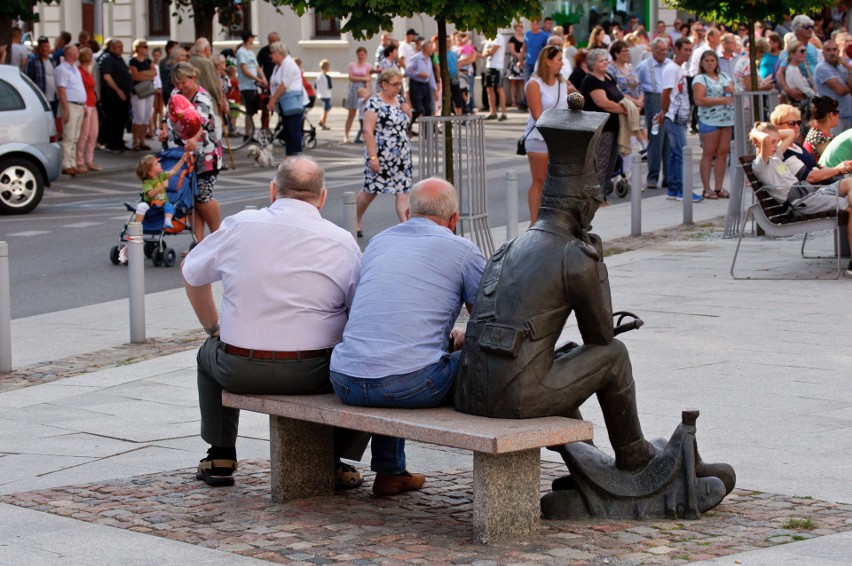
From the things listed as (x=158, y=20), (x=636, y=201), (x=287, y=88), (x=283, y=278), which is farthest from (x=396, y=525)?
(x=158, y=20)

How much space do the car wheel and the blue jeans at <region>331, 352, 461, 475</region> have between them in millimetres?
12962

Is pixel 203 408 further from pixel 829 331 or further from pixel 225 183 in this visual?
pixel 225 183

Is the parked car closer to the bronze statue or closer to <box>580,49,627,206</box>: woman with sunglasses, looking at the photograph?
<box>580,49,627,206</box>: woman with sunglasses

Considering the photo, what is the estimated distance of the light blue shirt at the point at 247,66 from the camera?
89.7ft

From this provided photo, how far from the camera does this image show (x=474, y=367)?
5910mm

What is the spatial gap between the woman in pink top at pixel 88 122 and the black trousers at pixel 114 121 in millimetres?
2148

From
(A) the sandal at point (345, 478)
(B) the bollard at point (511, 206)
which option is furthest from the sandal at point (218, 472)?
(B) the bollard at point (511, 206)

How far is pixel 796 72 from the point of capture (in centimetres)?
2027

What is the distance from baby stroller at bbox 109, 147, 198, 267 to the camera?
14.1m

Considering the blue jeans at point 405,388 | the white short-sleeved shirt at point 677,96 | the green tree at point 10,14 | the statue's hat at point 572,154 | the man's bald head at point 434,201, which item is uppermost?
the green tree at point 10,14

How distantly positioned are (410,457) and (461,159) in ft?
18.5

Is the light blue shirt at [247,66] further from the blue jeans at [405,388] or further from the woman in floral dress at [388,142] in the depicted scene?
the blue jeans at [405,388]

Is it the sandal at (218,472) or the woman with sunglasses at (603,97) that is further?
the woman with sunglasses at (603,97)

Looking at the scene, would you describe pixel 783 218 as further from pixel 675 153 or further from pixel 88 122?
pixel 88 122
